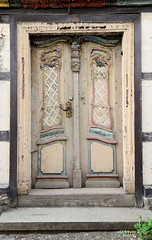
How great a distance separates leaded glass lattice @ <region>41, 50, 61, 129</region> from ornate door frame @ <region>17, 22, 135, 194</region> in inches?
12.7

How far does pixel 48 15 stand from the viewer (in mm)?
3350

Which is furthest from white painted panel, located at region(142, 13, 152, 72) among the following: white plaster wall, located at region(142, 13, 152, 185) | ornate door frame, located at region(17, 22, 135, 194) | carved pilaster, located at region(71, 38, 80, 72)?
carved pilaster, located at region(71, 38, 80, 72)

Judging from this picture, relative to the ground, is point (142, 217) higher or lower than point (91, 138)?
lower

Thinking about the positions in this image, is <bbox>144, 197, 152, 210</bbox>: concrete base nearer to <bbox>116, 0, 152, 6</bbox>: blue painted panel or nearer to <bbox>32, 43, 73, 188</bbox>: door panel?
<bbox>32, 43, 73, 188</bbox>: door panel


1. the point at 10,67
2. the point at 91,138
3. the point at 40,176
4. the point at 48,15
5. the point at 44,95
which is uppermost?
the point at 48,15

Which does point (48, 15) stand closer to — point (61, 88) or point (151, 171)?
point (61, 88)

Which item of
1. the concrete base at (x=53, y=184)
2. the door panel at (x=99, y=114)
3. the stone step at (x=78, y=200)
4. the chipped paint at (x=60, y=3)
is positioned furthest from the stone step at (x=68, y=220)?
the chipped paint at (x=60, y=3)

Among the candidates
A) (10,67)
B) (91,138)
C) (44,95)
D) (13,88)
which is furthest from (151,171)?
(10,67)

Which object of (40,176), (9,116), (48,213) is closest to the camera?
(48,213)

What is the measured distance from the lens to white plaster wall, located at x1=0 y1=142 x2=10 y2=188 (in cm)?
325

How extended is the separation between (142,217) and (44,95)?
7.22 feet

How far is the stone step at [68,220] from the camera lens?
2.82m

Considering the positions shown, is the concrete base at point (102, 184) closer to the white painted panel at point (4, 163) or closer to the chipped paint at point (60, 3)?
the white painted panel at point (4, 163)

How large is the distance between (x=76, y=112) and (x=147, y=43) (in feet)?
4.67
